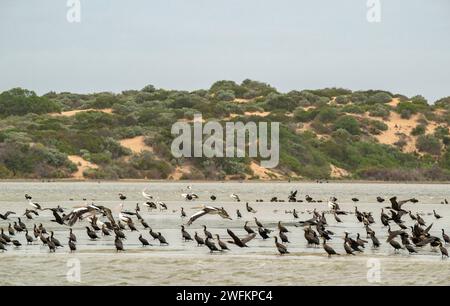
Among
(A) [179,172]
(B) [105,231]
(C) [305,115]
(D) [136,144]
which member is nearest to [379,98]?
(C) [305,115]

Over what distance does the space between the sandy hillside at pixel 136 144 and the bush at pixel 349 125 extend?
60.7ft

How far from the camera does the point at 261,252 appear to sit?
867 inches

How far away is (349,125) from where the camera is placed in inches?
3167

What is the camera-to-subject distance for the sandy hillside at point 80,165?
194ft

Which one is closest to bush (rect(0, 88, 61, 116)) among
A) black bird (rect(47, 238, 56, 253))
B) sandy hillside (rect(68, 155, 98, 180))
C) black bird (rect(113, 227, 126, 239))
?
sandy hillside (rect(68, 155, 98, 180))

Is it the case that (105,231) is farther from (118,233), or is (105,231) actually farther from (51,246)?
(51,246)

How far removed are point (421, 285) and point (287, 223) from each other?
1223cm

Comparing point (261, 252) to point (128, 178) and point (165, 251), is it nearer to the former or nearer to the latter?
point (165, 251)

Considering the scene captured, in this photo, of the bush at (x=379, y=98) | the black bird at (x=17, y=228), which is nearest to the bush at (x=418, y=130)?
the bush at (x=379, y=98)

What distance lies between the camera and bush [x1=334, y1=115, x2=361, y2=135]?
262ft

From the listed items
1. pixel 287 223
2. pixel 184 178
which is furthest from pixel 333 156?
pixel 287 223

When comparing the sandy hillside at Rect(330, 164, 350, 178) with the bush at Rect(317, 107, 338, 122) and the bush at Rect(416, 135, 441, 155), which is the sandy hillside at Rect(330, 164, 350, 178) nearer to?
the bush at Rect(416, 135, 441, 155)

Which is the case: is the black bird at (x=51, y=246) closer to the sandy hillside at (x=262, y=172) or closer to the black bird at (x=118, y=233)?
the black bird at (x=118, y=233)

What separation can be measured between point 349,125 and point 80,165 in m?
26.9
